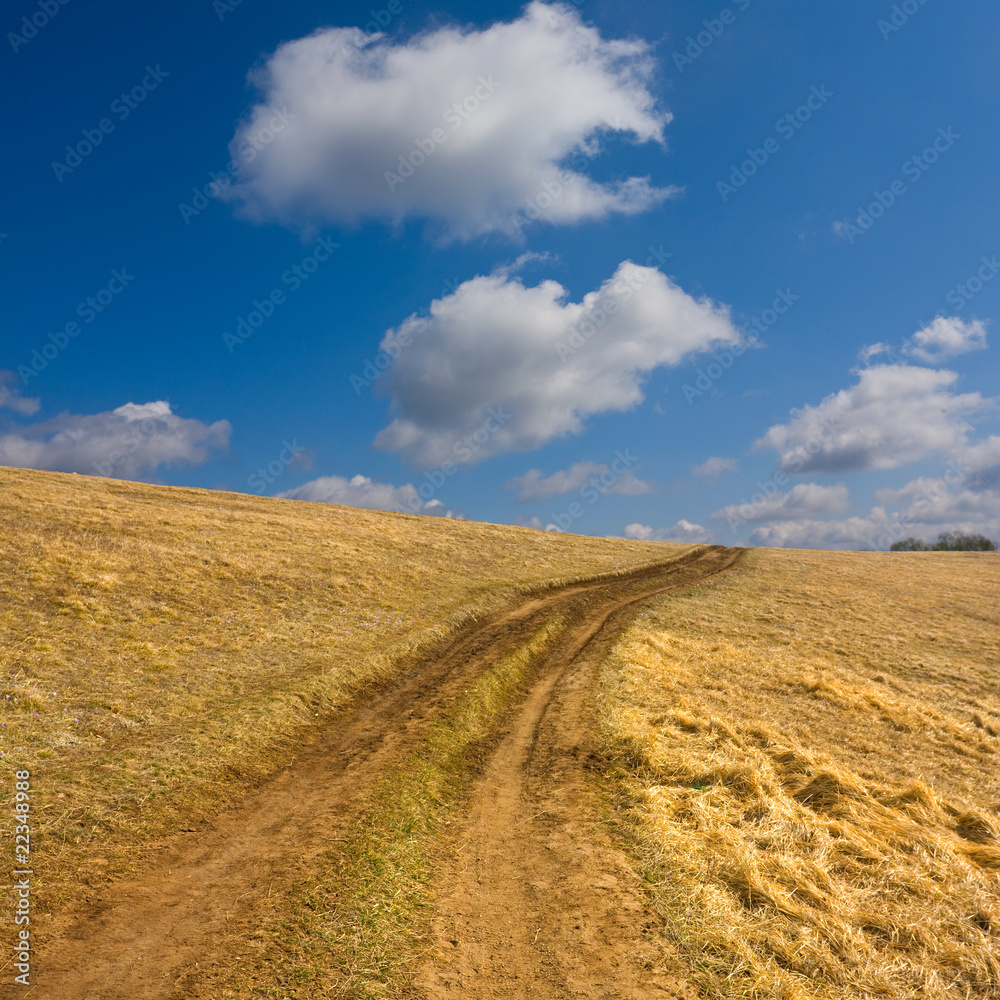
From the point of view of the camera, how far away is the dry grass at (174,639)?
11.1 metres

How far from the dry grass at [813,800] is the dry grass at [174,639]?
8.46 meters

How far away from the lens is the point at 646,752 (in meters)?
13.4

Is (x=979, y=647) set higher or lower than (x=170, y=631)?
lower

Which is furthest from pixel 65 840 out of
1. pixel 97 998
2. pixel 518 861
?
pixel 518 861

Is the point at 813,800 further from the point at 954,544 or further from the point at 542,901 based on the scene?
the point at 954,544

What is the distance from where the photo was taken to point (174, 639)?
19.2m

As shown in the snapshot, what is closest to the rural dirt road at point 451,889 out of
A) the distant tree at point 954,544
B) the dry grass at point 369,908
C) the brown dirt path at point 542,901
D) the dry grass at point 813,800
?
the brown dirt path at point 542,901

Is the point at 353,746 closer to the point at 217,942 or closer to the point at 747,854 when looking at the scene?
the point at 217,942

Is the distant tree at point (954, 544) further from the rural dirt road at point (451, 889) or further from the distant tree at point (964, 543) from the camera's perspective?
the rural dirt road at point (451, 889)

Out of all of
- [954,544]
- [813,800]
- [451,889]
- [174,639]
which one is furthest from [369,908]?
[954,544]

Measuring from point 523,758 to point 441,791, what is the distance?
2.54m

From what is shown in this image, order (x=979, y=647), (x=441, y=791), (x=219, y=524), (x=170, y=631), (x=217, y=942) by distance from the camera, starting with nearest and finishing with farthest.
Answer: (x=217, y=942) < (x=441, y=791) < (x=170, y=631) < (x=979, y=647) < (x=219, y=524)

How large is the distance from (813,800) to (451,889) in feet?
27.7

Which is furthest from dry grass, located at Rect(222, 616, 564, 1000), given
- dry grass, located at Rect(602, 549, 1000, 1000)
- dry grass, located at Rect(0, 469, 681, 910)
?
dry grass, located at Rect(602, 549, 1000, 1000)
